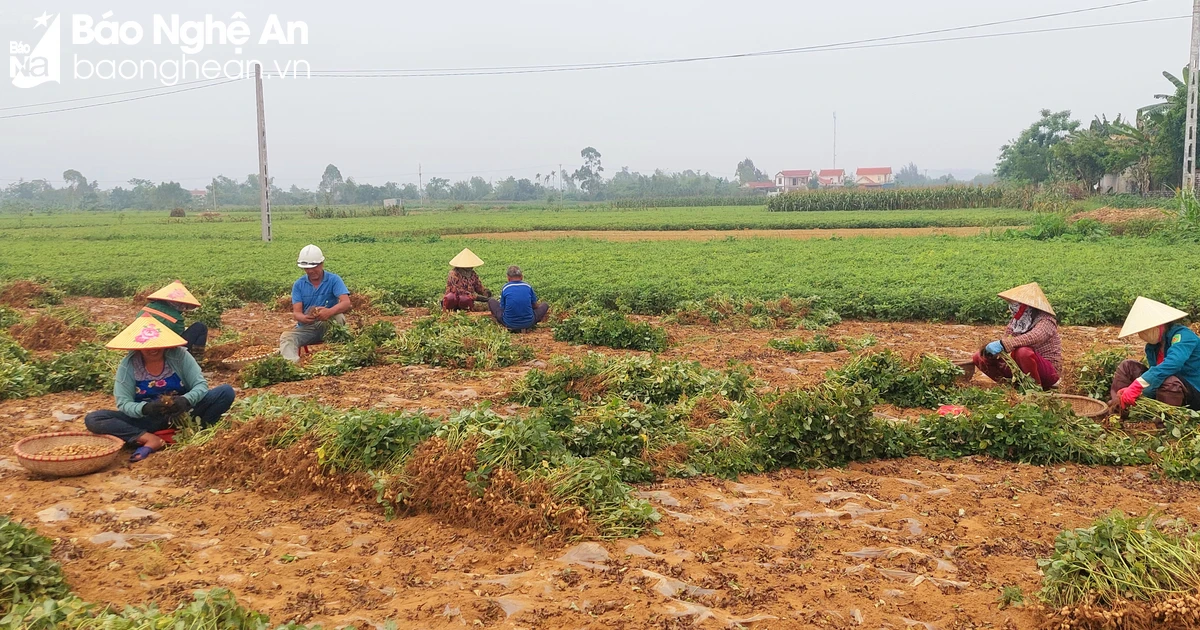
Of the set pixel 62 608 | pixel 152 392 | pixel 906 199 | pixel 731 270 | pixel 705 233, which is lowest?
pixel 62 608

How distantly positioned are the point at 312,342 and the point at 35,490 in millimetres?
4902

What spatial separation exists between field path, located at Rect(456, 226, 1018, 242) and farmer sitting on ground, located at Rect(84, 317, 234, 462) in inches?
985

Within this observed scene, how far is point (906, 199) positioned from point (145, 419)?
52.0m

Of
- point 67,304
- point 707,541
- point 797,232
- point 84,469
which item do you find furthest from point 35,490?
point 797,232

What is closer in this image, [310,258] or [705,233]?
[310,258]

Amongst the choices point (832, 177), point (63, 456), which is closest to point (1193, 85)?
point (63, 456)

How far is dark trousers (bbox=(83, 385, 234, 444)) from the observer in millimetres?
Result: 6590

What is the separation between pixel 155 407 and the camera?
21.7ft

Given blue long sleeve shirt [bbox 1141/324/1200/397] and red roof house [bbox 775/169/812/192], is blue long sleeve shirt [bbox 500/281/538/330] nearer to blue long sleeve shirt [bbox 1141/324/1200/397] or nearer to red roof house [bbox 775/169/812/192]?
blue long sleeve shirt [bbox 1141/324/1200/397]

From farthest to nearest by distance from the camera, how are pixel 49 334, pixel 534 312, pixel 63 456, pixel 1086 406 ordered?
pixel 534 312, pixel 49 334, pixel 1086 406, pixel 63 456

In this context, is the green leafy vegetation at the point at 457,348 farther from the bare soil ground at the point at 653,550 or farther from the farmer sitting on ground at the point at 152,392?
the bare soil ground at the point at 653,550

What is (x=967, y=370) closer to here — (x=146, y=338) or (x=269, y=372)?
(x=269, y=372)

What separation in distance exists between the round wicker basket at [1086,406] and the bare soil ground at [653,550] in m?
0.85

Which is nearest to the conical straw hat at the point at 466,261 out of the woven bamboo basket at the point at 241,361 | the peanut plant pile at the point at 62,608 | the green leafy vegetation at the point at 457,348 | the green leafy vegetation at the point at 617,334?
the green leafy vegetation at the point at 457,348
